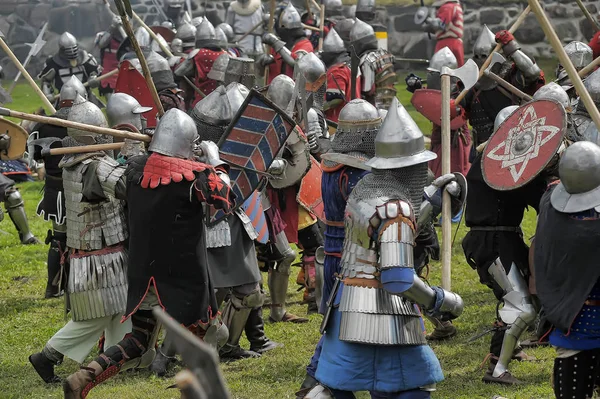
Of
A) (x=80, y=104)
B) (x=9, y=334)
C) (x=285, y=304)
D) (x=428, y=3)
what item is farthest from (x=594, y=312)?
(x=428, y=3)

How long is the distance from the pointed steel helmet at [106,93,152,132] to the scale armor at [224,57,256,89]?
1.51 metres

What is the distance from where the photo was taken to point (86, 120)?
254 inches

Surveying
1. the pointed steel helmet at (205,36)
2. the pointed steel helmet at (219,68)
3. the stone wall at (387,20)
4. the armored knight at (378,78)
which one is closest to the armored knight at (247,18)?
the stone wall at (387,20)

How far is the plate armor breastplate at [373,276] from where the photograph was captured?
4676 mm

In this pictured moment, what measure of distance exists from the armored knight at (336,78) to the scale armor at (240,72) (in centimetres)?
116

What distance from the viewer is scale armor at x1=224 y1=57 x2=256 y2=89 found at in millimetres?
8375

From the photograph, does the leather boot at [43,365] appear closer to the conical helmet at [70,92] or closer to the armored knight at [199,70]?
the conical helmet at [70,92]

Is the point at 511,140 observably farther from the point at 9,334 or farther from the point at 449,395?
the point at 9,334

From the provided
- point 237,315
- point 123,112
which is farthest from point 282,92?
point 237,315

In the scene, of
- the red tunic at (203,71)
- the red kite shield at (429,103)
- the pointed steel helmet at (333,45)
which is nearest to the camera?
the red kite shield at (429,103)

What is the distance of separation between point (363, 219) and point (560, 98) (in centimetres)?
188

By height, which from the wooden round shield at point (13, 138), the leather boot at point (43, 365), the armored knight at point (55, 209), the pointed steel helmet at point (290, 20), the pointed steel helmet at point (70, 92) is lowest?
the leather boot at point (43, 365)

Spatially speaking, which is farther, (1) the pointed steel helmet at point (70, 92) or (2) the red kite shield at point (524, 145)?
(1) the pointed steel helmet at point (70, 92)

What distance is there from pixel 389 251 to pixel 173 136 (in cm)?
155
